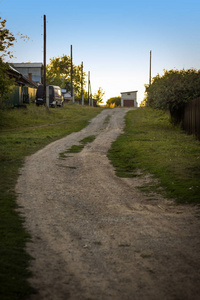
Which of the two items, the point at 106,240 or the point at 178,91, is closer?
the point at 106,240

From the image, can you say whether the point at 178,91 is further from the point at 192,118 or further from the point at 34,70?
the point at 34,70

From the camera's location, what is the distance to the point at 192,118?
19219 millimetres

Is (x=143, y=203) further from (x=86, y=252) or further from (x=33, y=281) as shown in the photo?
A: (x=33, y=281)

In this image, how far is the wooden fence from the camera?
58.1 feet

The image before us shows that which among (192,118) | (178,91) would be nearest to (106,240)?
(192,118)

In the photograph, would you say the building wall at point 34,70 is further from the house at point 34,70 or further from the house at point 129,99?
the house at point 129,99

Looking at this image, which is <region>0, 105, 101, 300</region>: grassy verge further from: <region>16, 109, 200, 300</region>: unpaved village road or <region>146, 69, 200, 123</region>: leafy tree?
<region>146, 69, 200, 123</region>: leafy tree

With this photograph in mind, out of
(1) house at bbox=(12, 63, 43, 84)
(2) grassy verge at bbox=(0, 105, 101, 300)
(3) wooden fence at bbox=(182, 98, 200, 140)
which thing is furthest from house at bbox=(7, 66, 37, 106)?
(1) house at bbox=(12, 63, 43, 84)

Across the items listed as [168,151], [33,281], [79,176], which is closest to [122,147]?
[168,151]

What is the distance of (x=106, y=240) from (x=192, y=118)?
1489 cm

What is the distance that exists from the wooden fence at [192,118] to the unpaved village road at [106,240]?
865 cm

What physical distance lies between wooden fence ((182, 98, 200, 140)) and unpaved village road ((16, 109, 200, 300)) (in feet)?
28.4

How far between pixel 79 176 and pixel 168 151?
16.6 ft

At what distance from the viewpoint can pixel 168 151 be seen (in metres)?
14.2
